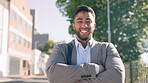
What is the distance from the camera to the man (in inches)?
94.9

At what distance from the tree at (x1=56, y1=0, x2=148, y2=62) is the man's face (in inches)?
702

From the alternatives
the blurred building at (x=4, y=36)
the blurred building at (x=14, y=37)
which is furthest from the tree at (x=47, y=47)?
the blurred building at (x=4, y=36)

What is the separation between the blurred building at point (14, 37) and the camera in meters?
31.6

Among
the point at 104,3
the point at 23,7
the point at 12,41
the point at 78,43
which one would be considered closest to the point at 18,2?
the point at 23,7

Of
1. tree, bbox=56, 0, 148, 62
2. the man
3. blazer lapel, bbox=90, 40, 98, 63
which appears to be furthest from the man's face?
tree, bbox=56, 0, 148, 62

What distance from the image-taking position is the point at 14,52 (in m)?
36.8

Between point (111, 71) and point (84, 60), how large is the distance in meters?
0.31

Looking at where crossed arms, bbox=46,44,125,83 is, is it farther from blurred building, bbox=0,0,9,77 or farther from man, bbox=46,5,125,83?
blurred building, bbox=0,0,9,77

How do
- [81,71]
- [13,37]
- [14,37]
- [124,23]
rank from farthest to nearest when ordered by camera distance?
[14,37], [13,37], [124,23], [81,71]

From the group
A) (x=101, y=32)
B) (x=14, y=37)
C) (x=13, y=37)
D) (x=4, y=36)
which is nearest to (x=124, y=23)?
(x=101, y=32)

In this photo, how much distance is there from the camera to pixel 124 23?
2095 cm

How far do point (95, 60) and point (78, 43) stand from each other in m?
0.26

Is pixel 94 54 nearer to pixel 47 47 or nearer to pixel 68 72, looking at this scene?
pixel 68 72

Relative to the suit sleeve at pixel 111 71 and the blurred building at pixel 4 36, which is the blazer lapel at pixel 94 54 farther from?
the blurred building at pixel 4 36
